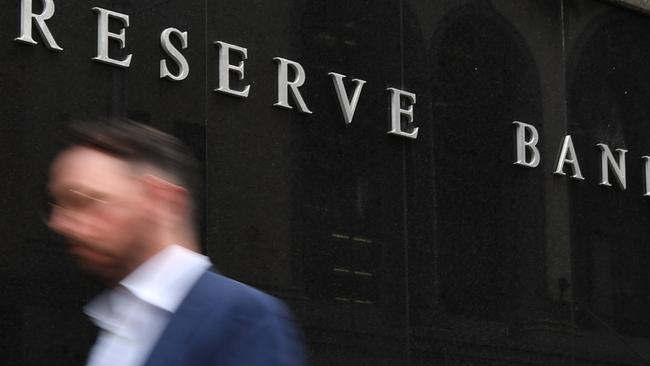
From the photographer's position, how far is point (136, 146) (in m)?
2.87

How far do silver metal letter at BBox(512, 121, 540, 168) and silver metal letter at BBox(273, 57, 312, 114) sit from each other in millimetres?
2198

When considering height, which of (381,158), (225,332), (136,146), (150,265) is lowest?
(225,332)

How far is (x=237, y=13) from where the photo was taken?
988cm

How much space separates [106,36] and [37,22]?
49 cm

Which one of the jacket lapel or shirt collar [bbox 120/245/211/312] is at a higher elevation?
shirt collar [bbox 120/245/211/312]

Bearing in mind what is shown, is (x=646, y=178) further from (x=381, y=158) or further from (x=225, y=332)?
(x=225, y=332)

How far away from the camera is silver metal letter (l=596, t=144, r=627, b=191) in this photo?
40.5 ft

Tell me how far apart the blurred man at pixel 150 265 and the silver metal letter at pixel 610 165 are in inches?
382

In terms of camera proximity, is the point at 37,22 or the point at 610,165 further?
the point at 610,165

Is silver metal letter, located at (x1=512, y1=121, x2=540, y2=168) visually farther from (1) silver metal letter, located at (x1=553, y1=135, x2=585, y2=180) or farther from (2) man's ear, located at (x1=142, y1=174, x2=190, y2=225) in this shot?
(2) man's ear, located at (x1=142, y1=174, x2=190, y2=225)

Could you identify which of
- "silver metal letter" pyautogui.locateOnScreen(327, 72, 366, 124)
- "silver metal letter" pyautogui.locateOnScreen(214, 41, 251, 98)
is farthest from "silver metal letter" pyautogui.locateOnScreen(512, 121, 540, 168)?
"silver metal letter" pyautogui.locateOnScreen(214, 41, 251, 98)

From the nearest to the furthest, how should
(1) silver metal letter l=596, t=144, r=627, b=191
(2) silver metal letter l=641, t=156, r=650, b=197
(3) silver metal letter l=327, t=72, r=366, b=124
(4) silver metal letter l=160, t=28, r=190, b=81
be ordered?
(4) silver metal letter l=160, t=28, r=190, b=81
(3) silver metal letter l=327, t=72, r=366, b=124
(1) silver metal letter l=596, t=144, r=627, b=191
(2) silver metal letter l=641, t=156, r=650, b=197

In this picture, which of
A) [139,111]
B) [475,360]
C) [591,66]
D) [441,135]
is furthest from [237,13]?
[591,66]

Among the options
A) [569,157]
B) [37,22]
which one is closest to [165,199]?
[37,22]
